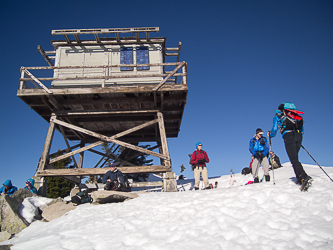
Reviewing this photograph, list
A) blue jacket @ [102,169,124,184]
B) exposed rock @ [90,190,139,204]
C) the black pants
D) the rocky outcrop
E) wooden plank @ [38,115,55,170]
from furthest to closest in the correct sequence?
wooden plank @ [38,115,55,170]
blue jacket @ [102,169,124,184]
exposed rock @ [90,190,139,204]
the rocky outcrop
the black pants

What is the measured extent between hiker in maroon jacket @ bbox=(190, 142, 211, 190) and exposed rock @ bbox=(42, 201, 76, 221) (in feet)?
14.0

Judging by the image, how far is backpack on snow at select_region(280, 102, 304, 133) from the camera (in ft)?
16.7

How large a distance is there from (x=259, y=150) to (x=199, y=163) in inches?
87.8

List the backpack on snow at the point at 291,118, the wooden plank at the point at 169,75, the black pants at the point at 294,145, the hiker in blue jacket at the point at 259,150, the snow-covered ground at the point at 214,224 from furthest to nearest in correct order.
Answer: the wooden plank at the point at 169,75
the hiker in blue jacket at the point at 259,150
the backpack on snow at the point at 291,118
the black pants at the point at 294,145
the snow-covered ground at the point at 214,224

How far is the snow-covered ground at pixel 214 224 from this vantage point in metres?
3.19

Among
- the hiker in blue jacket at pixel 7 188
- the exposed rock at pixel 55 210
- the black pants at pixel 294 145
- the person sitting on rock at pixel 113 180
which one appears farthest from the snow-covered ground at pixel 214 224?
the hiker in blue jacket at pixel 7 188

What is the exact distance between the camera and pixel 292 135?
5.06 m

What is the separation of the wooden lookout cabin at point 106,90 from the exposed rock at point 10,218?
3.53m

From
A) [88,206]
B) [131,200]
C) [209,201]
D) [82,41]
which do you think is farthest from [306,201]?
[82,41]

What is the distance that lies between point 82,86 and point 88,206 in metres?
6.39

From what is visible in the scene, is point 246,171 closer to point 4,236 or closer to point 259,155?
point 259,155

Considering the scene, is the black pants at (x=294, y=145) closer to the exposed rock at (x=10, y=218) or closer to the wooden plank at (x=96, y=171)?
the wooden plank at (x=96, y=171)

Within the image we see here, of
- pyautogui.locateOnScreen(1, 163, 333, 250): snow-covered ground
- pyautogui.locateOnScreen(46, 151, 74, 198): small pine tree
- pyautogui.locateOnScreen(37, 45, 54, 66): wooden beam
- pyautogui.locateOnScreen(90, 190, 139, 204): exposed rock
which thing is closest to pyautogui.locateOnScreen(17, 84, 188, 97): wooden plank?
pyautogui.locateOnScreen(37, 45, 54, 66): wooden beam

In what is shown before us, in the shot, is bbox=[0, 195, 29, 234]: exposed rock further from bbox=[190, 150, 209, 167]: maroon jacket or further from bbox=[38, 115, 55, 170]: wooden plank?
bbox=[190, 150, 209, 167]: maroon jacket
